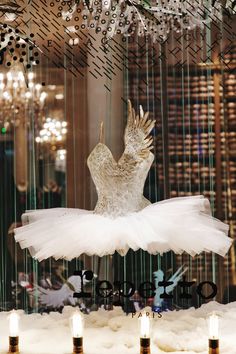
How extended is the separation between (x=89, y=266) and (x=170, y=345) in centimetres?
126

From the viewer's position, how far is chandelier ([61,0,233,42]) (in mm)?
3146

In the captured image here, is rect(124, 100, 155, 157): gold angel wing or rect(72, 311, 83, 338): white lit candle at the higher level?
rect(124, 100, 155, 157): gold angel wing

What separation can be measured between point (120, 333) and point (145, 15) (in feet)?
A: 4.73

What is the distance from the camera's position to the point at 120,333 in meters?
2.70

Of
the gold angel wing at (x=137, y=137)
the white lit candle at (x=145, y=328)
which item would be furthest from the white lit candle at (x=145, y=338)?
the gold angel wing at (x=137, y=137)

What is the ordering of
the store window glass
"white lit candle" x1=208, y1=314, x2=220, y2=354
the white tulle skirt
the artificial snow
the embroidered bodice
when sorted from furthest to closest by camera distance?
the store window glass, the embroidered bodice, the white tulle skirt, the artificial snow, "white lit candle" x1=208, y1=314, x2=220, y2=354

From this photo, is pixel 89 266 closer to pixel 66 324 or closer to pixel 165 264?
pixel 165 264

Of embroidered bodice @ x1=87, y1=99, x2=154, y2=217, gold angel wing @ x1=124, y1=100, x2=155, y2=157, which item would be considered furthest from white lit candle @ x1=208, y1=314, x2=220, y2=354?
gold angel wing @ x1=124, y1=100, x2=155, y2=157

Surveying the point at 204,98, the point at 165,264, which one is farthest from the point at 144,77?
the point at 165,264

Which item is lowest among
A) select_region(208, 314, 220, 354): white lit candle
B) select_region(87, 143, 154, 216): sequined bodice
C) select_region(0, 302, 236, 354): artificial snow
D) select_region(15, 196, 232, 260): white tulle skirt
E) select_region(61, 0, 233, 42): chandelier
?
select_region(0, 302, 236, 354): artificial snow

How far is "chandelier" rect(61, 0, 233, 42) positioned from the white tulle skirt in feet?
2.93

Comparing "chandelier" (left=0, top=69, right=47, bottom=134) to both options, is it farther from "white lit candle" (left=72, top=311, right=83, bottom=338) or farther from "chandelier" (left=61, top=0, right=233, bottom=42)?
"white lit candle" (left=72, top=311, right=83, bottom=338)

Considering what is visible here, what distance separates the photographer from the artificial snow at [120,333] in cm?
251

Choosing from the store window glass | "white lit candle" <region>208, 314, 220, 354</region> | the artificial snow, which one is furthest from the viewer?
the store window glass
